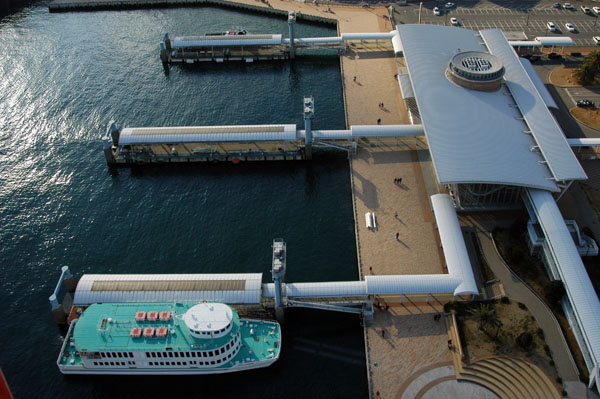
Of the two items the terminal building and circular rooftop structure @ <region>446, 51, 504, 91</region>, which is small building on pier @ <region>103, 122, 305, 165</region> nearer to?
the terminal building

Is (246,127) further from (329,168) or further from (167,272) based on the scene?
(167,272)

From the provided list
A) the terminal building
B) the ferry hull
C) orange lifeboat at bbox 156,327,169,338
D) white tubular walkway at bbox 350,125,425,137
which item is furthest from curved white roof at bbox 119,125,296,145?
the ferry hull

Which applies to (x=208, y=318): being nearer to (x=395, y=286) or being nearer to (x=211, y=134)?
(x=395, y=286)

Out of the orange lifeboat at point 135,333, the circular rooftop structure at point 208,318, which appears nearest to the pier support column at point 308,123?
the circular rooftop structure at point 208,318

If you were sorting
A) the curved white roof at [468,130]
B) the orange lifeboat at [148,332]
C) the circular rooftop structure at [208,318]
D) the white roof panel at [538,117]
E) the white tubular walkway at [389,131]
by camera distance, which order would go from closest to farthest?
1. the circular rooftop structure at [208,318]
2. the orange lifeboat at [148,332]
3. the curved white roof at [468,130]
4. the white roof panel at [538,117]
5. the white tubular walkway at [389,131]

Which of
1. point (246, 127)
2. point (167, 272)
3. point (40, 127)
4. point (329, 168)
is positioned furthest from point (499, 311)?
point (40, 127)

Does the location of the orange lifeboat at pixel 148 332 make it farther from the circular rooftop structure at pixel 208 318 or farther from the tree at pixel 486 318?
the tree at pixel 486 318

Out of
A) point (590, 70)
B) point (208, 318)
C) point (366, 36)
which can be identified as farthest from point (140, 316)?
point (590, 70)
